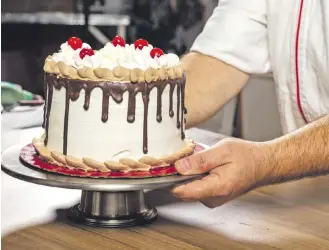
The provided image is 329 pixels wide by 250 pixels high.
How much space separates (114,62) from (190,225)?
1.19 ft

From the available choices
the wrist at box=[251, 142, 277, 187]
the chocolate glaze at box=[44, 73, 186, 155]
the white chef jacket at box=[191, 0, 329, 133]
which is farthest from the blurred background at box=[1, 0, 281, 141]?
the wrist at box=[251, 142, 277, 187]

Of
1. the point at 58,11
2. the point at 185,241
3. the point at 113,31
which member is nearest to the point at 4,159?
the point at 185,241

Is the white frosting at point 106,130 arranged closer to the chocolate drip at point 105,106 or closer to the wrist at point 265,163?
the chocolate drip at point 105,106

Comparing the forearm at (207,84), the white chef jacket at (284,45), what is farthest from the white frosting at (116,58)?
the white chef jacket at (284,45)

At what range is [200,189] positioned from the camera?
1310mm

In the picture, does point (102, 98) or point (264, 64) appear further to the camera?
point (264, 64)

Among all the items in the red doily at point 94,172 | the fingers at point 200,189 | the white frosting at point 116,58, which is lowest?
the fingers at point 200,189

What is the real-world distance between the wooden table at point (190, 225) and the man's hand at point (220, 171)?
8cm

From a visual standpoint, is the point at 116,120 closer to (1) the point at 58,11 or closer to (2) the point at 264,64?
(2) the point at 264,64

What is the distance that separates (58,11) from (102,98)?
5.08 m

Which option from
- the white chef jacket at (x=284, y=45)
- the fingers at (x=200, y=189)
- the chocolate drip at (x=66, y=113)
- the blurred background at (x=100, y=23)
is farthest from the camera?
the blurred background at (x=100, y=23)

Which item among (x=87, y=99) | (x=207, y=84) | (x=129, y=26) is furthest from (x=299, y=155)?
(x=129, y=26)

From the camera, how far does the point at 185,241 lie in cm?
133

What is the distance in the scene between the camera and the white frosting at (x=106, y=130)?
1393 mm
